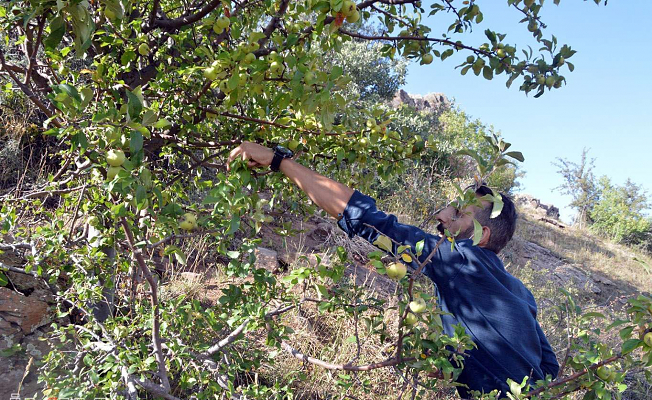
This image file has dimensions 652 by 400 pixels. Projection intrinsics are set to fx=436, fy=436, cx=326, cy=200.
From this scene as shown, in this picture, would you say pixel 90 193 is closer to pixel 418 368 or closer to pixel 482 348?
pixel 418 368

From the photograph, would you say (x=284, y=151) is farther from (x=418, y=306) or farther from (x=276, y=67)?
(x=418, y=306)

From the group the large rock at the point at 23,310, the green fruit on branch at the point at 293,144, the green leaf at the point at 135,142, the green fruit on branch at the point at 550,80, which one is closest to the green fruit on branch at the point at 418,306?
the green leaf at the point at 135,142

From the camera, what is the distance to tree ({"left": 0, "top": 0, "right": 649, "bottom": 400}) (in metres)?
1.19

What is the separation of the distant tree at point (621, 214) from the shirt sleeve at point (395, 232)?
17133 millimetres

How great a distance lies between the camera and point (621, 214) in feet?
54.5

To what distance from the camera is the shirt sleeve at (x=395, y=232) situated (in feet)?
5.41

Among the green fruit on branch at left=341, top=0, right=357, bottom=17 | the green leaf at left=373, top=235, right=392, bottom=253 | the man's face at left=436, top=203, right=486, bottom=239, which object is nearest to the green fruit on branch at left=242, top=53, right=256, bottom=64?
the green fruit on branch at left=341, top=0, right=357, bottom=17

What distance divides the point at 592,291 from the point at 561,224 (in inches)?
333

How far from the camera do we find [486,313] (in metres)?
1.72

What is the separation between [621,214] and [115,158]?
19.6 meters

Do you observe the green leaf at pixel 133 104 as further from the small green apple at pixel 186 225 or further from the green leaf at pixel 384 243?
the green leaf at pixel 384 243

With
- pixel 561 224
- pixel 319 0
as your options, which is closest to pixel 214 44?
pixel 319 0

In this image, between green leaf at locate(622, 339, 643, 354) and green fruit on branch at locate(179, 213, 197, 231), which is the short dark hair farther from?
green fruit on branch at locate(179, 213, 197, 231)

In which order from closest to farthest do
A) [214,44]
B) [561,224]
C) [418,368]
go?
[418,368]
[214,44]
[561,224]
